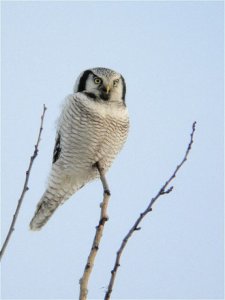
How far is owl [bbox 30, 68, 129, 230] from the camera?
18.0 feet

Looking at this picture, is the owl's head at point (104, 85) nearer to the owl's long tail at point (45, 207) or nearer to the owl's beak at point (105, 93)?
the owl's beak at point (105, 93)

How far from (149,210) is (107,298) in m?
0.51

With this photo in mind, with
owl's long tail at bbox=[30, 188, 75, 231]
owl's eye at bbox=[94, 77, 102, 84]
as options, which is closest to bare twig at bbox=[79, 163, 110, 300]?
owl's eye at bbox=[94, 77, 102, 84]

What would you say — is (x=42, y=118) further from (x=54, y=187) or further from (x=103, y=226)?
(x=54, y=187)

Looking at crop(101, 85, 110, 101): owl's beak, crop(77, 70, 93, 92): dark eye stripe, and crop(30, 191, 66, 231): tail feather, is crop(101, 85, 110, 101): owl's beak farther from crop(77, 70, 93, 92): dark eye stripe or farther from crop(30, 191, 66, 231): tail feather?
crop(30, 191, 66, 231): tail feather

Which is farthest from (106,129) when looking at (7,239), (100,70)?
(7,239)

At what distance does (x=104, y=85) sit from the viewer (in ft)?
18.3

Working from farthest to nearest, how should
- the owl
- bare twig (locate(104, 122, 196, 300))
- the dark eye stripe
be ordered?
the dark eye stripe
the owl
bare twig (locate(104, 122, 196, 300))

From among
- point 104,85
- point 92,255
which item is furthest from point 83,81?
point 92,255

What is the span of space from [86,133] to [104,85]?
54cm

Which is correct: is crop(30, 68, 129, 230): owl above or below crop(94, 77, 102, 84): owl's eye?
below

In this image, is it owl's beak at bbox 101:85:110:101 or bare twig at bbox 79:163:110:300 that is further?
owl's beak at bbox 101:85:110:101

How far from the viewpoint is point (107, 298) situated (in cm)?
225

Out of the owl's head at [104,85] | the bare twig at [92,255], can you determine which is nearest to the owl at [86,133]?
the owl's head at [104,85]
